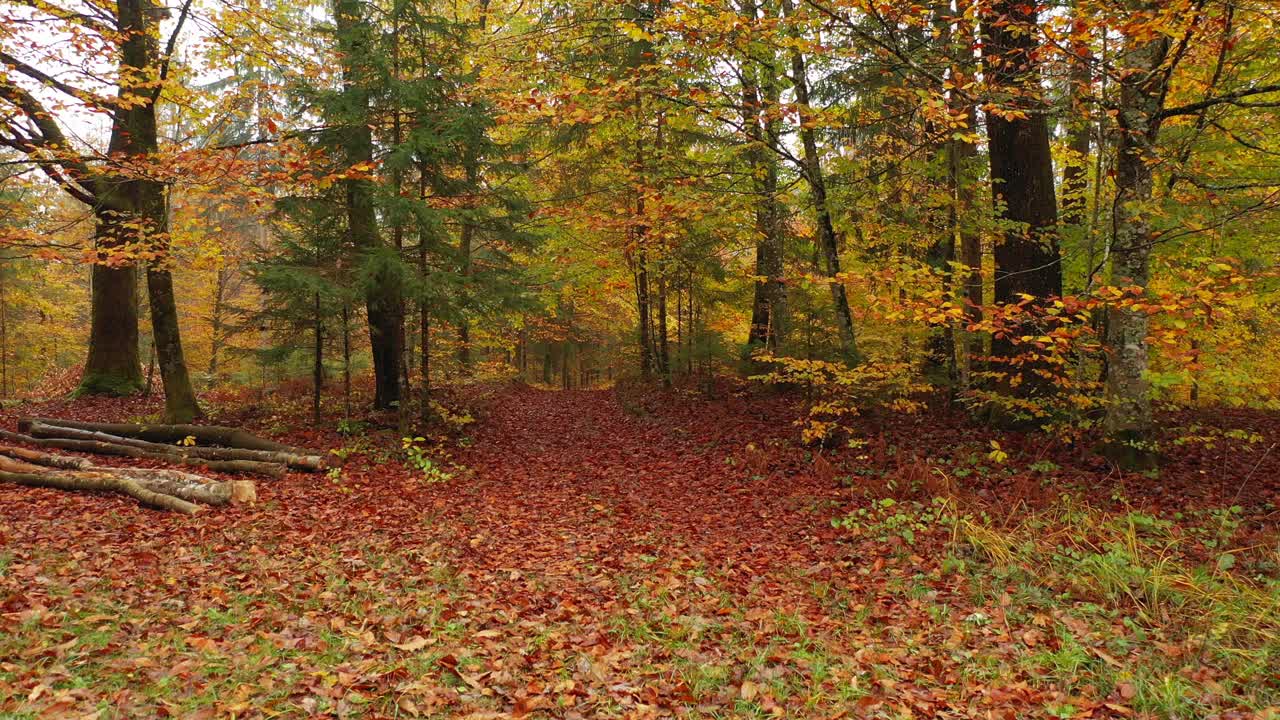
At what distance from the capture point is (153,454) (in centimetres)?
905

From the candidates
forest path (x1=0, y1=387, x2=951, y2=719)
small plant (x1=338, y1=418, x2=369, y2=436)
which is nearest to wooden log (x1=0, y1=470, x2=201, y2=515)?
forest path (x1=0, y1=387, x2=951, y2=719)

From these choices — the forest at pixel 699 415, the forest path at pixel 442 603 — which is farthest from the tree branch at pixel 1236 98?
the forest path at pixel 442 603

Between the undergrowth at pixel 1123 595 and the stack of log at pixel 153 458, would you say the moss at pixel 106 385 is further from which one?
the undergrowth at pixel 1123 595

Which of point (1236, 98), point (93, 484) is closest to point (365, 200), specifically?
point (93, 484)

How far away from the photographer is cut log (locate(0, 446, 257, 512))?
725 centimetres

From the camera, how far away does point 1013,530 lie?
644 cm

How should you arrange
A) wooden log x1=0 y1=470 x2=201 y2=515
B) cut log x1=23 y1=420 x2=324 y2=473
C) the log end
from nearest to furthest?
wooden log x1=0 y1=470 x2=201 y2=515
the log end
cut log x1=23 y1=420 x2=324 y2=473

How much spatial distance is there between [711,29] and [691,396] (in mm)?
9301

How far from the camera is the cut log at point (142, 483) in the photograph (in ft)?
23.8

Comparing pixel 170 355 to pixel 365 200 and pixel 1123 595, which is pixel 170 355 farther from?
pixel 1123 595

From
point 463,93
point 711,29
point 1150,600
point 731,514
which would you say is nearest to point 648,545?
point 731,514

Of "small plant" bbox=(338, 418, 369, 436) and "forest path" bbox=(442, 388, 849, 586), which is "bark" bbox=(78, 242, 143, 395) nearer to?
"small plant" bbox=(338, 418, 369, 436)

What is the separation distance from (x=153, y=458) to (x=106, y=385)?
7.49m

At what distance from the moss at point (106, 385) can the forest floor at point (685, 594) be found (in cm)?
870
